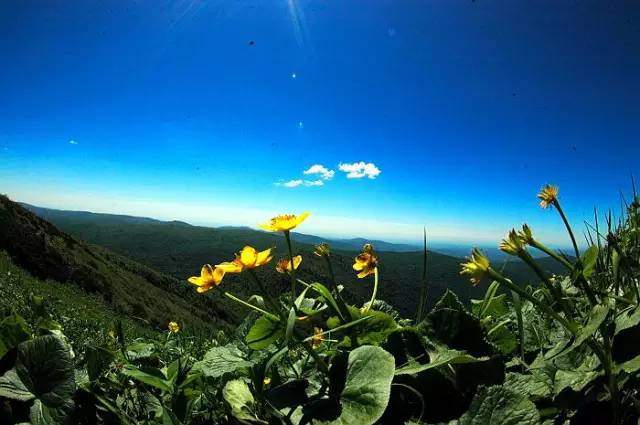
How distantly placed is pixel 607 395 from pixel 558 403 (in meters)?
0.10

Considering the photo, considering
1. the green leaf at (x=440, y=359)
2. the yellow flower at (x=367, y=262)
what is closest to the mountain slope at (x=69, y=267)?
the yellow flower at (x=367, y=262)

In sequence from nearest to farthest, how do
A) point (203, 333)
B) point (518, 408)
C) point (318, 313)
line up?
point (518, 408) < point (318, 313) < point (203, 333)

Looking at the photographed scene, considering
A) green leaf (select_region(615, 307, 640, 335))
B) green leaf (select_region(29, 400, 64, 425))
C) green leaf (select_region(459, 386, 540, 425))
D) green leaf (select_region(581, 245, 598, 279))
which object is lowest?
green leaf (select_region(29, 400, 64, 425))

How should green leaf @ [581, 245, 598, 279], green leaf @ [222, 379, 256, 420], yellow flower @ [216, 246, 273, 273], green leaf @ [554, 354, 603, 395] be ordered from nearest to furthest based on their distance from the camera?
green leaf @ [554, 354, 603, 395], green leaf @ [222, 379, 256, 420], green leaf @ [581, 245, 598, 279], yellow flower @ [216, 246, 273, 273]

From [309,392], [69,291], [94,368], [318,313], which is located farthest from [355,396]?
[69,291]

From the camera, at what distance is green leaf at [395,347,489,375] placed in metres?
0.97

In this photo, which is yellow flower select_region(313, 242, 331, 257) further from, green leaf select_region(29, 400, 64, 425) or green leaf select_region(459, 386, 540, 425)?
green leaf select_region(29, 400, 64, 425)

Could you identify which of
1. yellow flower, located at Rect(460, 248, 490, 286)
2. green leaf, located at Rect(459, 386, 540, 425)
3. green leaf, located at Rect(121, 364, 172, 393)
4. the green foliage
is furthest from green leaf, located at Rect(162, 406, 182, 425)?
yellow flower, located at Rect(460, 248, 490, 286)

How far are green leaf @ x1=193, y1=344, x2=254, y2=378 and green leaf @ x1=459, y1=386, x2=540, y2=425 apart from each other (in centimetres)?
60

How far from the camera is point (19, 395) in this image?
Answer: 0.97 metres

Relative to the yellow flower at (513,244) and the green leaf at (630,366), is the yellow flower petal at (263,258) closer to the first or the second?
the yellow flower at (513,244)

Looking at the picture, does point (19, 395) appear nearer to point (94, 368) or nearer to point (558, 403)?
point (94, 368)

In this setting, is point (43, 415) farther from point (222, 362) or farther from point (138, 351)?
point (138, 351)

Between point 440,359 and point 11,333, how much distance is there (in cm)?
114
